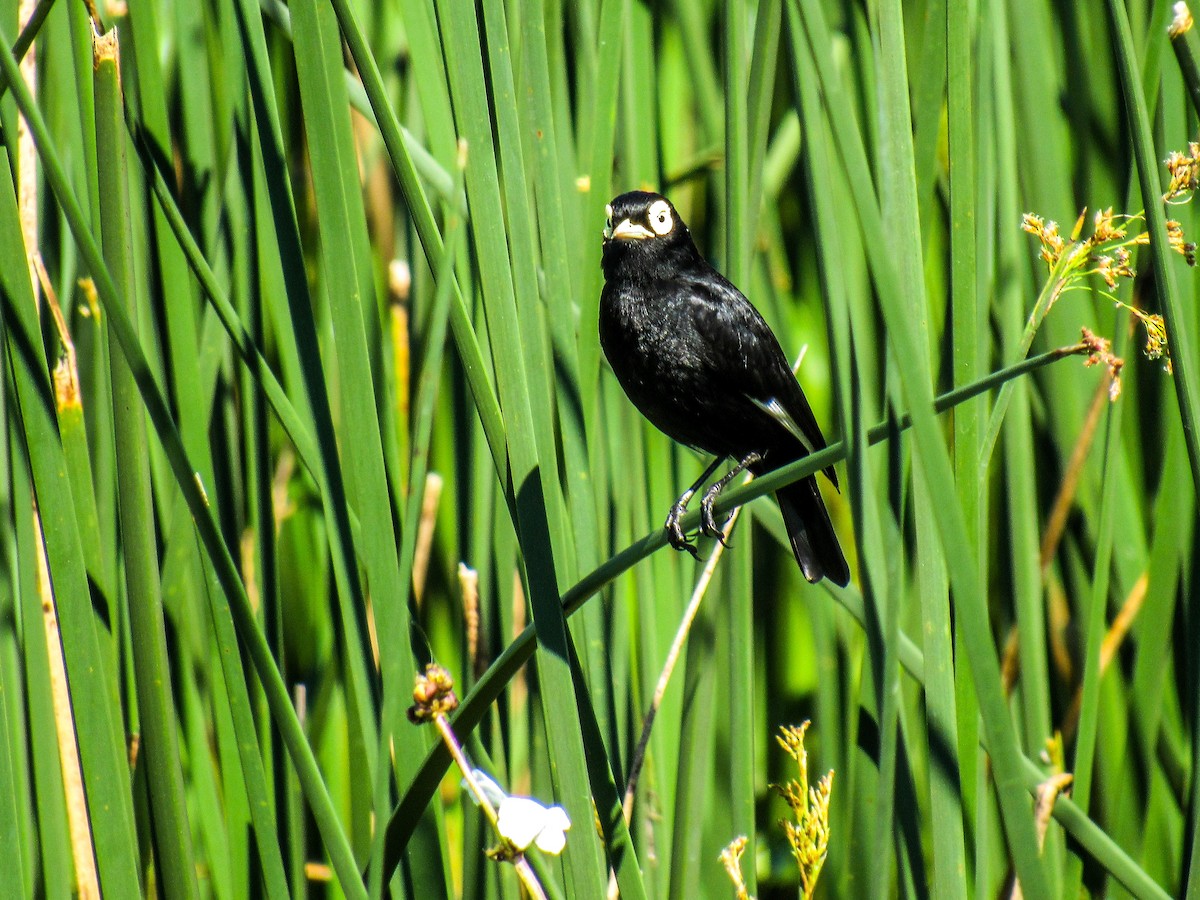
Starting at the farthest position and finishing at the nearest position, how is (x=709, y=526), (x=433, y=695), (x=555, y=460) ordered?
Result: (x=709, y=526)
(x=555, y=460)
(x=433, y=695)

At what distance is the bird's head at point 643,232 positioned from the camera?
1487 millimetres

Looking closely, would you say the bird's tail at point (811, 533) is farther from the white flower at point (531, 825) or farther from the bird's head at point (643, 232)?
the white flower at point (531, 825)

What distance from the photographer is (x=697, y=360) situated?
4.99 ft

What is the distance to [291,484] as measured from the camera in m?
1.73

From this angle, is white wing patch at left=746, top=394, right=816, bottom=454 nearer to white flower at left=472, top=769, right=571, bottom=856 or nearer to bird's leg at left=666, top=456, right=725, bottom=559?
bird's leg at left=666, top=456, right=725, bottom=559

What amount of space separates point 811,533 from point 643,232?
47 centimetres

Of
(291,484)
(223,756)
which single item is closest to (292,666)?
(291,484)

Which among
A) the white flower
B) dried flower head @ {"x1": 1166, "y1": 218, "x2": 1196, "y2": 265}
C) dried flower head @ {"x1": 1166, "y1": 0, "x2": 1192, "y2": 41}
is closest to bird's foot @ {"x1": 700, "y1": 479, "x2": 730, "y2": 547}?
the white flower

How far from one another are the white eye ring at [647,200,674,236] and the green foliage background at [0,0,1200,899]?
7 centimetres

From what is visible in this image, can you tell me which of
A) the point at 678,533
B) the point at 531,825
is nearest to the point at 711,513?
the point at 531,825

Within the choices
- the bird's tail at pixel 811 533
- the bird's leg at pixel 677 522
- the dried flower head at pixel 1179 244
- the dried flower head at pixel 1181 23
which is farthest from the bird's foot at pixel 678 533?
the dried flower head at pixel 1181 23

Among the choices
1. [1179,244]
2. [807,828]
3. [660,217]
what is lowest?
[807,828]

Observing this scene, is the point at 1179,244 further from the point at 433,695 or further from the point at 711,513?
the point at 433,695

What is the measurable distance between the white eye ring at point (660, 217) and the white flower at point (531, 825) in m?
0.89
